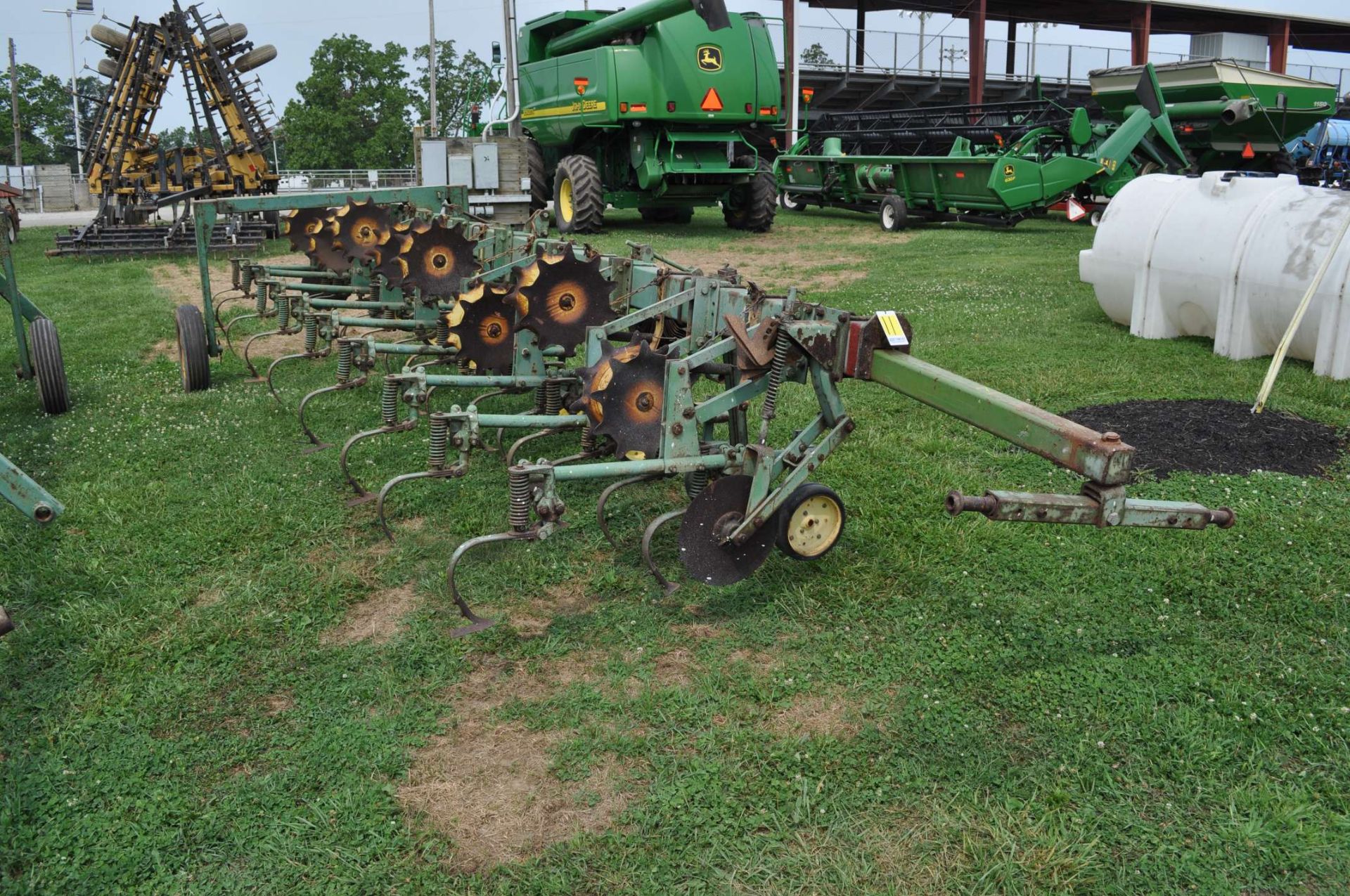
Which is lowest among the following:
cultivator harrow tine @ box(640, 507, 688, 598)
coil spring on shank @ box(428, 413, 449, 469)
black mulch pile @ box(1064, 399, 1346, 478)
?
cultivator harrow tine @ box(640, 507, 688, 598)

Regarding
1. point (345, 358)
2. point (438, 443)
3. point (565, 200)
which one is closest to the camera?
point (438, 443)

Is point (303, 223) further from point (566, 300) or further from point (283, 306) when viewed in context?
point (566, 300)

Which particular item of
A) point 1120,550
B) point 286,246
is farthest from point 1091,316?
point 286,246

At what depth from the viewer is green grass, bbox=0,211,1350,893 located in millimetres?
2703

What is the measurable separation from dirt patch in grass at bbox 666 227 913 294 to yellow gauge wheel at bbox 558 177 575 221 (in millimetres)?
2600

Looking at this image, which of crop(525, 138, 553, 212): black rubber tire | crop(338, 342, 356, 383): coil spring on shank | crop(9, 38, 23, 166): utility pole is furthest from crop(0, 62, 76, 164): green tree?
crop(338, 342, 356, 383): coil spring on shank

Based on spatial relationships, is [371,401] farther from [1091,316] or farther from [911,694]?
[1091,316]

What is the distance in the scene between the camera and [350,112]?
170ft

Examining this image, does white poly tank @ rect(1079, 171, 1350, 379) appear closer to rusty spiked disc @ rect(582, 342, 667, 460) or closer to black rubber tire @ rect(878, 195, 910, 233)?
rusty spiked disc @ rect(582, 342, 667, 460)

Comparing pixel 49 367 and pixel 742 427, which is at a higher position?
pixel 49 367

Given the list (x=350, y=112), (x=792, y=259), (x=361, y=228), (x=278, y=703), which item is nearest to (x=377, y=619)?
(x=278, y=703)

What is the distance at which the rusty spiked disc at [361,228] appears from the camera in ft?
28.1

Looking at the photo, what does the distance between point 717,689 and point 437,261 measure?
452 centimetres

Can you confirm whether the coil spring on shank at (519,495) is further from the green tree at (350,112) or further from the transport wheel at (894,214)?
the green tree at (350,112)
